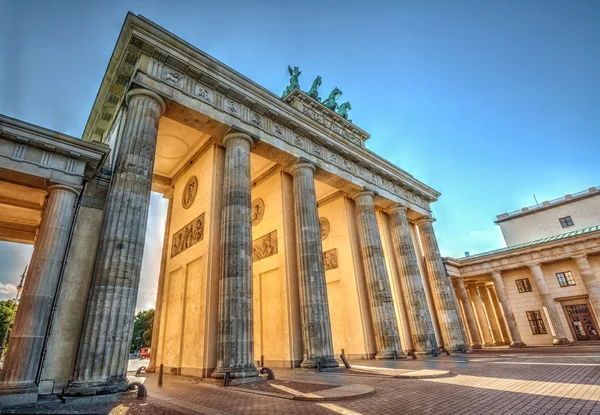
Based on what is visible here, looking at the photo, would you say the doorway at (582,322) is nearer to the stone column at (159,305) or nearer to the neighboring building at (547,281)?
the neighboring building at (547,281)

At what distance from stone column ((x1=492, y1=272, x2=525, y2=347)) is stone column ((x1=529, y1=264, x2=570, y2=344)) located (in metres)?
2.57

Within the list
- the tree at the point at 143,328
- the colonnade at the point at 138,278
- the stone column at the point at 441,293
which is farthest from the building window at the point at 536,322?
the tree at the point at 143,328

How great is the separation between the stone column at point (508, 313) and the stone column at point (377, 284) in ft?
57.3

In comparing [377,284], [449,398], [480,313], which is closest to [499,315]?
[480,313]

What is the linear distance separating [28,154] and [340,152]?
15.0 meters

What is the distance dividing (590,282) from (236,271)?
29799mm

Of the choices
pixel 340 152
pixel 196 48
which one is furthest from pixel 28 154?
pixel 340 152

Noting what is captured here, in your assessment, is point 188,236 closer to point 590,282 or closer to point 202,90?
point 202,90

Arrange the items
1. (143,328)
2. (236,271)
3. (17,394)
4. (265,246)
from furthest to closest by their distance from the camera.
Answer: (143,328) → (265,246) → (236,271) → (17,394)

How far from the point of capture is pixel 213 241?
13.0m

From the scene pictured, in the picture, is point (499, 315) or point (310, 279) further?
point (499, 315)

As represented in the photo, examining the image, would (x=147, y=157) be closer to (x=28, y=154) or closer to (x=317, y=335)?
(x=28, y=154)

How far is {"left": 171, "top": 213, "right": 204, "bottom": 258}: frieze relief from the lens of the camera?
14266 millimetres

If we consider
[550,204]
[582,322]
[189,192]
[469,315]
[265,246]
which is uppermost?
[550,204]
